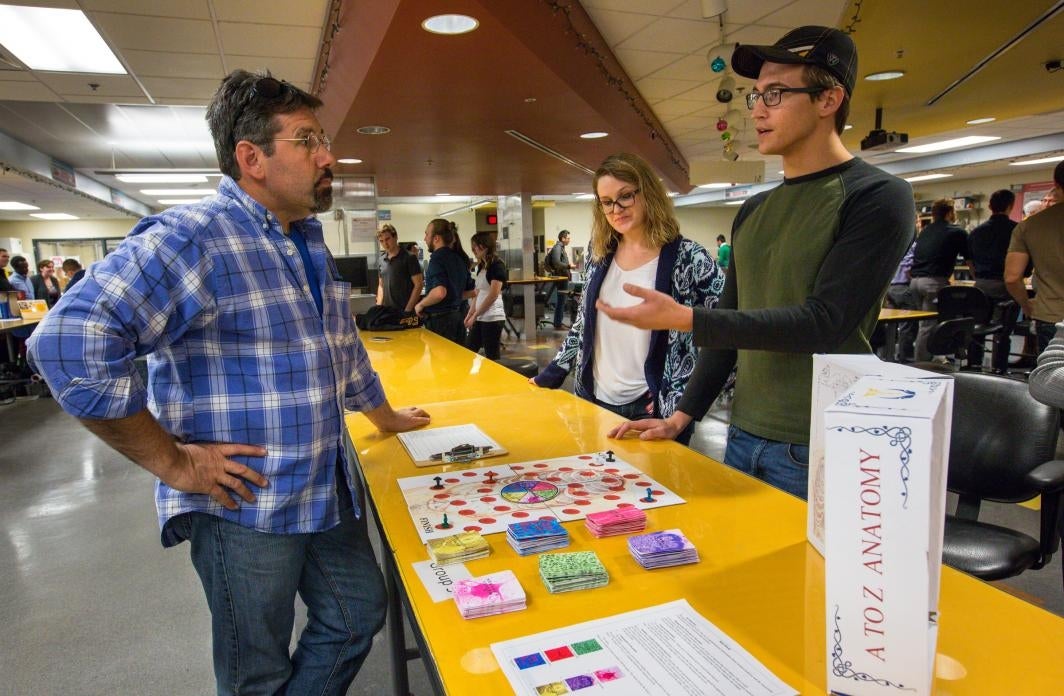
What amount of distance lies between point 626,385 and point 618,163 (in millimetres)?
735

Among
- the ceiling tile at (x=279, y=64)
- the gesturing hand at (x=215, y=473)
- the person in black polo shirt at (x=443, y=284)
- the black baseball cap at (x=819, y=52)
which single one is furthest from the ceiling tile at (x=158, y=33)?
the black baseball cap at (x=819, y=52)

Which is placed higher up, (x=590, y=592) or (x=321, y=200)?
(x=321, y=200)

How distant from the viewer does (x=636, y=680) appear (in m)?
0.76

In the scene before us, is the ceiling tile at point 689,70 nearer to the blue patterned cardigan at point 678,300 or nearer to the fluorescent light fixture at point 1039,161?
the blue patterned cardigan at point 678,300

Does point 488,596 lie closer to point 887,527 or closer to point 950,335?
point 887,527

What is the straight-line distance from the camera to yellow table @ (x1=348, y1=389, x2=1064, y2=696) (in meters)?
0.78

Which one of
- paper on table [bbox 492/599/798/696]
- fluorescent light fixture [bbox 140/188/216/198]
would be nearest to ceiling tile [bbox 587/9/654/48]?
paper on table [bbox 492/599/798/696]

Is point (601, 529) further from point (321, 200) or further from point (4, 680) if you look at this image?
point (4, 680)

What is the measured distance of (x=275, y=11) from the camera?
3.93 meters

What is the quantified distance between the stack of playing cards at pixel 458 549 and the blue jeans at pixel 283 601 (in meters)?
0.40

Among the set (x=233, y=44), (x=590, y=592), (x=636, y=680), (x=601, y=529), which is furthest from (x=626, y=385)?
(x=233, y=44)

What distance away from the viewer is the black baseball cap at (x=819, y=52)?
129 centimetres

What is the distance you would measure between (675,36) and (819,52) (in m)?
3.94

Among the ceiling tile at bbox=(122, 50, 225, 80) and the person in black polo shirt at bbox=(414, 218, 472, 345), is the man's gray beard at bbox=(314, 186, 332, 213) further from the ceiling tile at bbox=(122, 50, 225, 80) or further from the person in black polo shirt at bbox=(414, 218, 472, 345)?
the person in black polo shirt at bbox=(414, 218, 472, 345)
